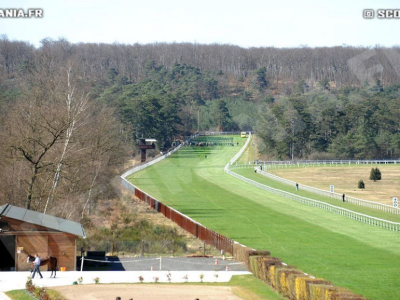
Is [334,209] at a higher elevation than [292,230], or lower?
higher

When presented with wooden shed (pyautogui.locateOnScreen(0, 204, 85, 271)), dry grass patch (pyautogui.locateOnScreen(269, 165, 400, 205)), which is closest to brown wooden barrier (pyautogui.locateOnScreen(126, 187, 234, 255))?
wooden shed (pyautogui.locateOnScreen(0, 204, 85, 271))

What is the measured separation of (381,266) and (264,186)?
44.8 meters

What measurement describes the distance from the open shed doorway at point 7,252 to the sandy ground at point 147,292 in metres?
5.20

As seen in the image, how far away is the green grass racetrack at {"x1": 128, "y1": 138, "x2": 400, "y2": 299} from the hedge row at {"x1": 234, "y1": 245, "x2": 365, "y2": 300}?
2.34 m

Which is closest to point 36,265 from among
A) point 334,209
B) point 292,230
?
point 292,230

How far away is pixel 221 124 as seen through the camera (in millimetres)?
182125

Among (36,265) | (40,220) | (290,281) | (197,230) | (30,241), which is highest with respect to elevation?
(40,220)

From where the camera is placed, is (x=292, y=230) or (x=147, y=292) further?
(x=292, y=230)

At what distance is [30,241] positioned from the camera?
3459 centimetres

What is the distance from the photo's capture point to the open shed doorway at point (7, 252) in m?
34.3

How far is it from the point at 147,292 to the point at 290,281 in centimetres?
564

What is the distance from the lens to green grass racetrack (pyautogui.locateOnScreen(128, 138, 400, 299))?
33219mm

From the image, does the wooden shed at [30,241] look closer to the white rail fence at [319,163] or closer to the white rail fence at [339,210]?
the white rail fence at [339,210]

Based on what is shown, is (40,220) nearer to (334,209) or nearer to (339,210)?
(339,210)
